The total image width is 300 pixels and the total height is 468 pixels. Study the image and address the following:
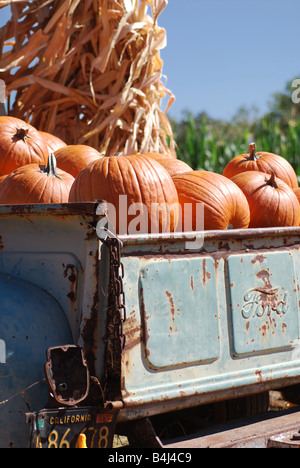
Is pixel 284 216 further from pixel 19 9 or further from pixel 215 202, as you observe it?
pixel 19 9

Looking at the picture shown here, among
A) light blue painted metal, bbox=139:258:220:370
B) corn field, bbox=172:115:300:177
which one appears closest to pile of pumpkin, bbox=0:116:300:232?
light blue painted metal, bbox=139:258:220:370

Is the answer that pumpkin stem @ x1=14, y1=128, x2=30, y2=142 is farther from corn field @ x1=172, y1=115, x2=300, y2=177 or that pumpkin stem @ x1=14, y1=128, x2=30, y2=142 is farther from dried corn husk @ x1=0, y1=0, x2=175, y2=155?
corn field @ x1=172, y1=115, x2=300, y2=177

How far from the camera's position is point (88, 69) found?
5.87m

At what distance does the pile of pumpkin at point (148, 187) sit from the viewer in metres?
3.42

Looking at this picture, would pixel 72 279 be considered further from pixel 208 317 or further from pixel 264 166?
pixel 264 166

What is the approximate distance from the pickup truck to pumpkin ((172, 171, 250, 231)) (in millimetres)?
366

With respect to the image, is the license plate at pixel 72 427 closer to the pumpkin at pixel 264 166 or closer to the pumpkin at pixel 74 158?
the pumpkin at pixel 74 158

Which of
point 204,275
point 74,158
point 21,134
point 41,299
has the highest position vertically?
point 21,134

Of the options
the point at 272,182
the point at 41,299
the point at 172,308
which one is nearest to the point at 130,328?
the point at 172,308

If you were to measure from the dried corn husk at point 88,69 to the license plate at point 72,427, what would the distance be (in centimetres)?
340

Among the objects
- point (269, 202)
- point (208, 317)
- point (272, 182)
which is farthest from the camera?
point (272, 182)

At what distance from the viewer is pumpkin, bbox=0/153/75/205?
11.8ft

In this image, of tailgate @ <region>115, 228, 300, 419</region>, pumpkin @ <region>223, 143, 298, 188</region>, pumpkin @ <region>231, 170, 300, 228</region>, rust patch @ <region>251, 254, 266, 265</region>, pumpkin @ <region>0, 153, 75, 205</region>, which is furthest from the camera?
pumpkin @ <region>223, 143, 298, 188</region>

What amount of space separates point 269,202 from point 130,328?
1.63 metres
